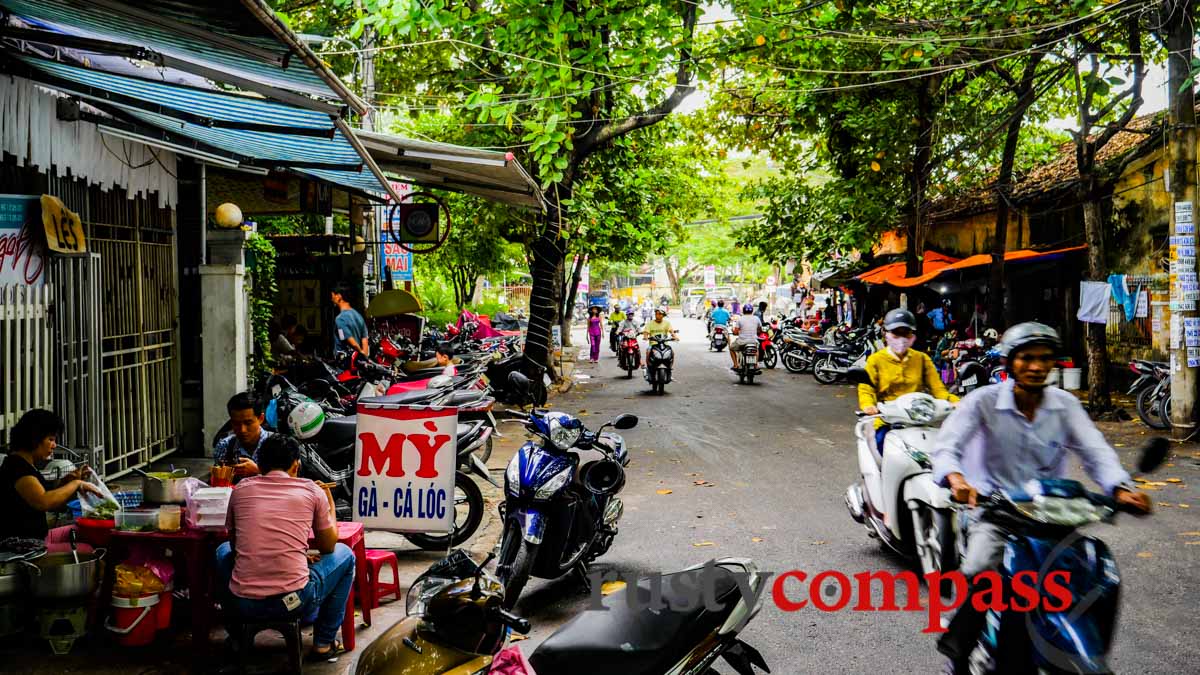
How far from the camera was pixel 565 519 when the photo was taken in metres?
5.30

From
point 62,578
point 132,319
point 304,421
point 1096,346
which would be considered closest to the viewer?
point 62,578

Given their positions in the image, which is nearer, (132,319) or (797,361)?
(132,319)

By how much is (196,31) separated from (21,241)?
2.80 metres

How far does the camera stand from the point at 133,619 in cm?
452

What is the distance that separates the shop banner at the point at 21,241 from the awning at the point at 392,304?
845 centimetres

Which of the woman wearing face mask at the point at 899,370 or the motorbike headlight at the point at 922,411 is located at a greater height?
the woman wearing face mask at the point at 899,370

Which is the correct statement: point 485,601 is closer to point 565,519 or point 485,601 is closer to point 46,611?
point 565,519

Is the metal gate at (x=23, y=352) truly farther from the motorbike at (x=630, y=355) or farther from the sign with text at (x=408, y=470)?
the motorbike at (x=630, y=355)

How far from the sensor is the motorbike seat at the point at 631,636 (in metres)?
2.87

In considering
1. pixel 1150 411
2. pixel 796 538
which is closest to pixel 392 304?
pixel 796 538

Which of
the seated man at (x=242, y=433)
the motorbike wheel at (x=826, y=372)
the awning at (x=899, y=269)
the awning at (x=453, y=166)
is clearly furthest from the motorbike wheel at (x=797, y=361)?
the seated man at (x=242, y=433)

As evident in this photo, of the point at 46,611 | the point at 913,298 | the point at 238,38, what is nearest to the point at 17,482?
the point at 46,611

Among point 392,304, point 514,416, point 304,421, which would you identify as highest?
point 392,304

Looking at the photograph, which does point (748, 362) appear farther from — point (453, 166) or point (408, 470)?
point (408, 470)
